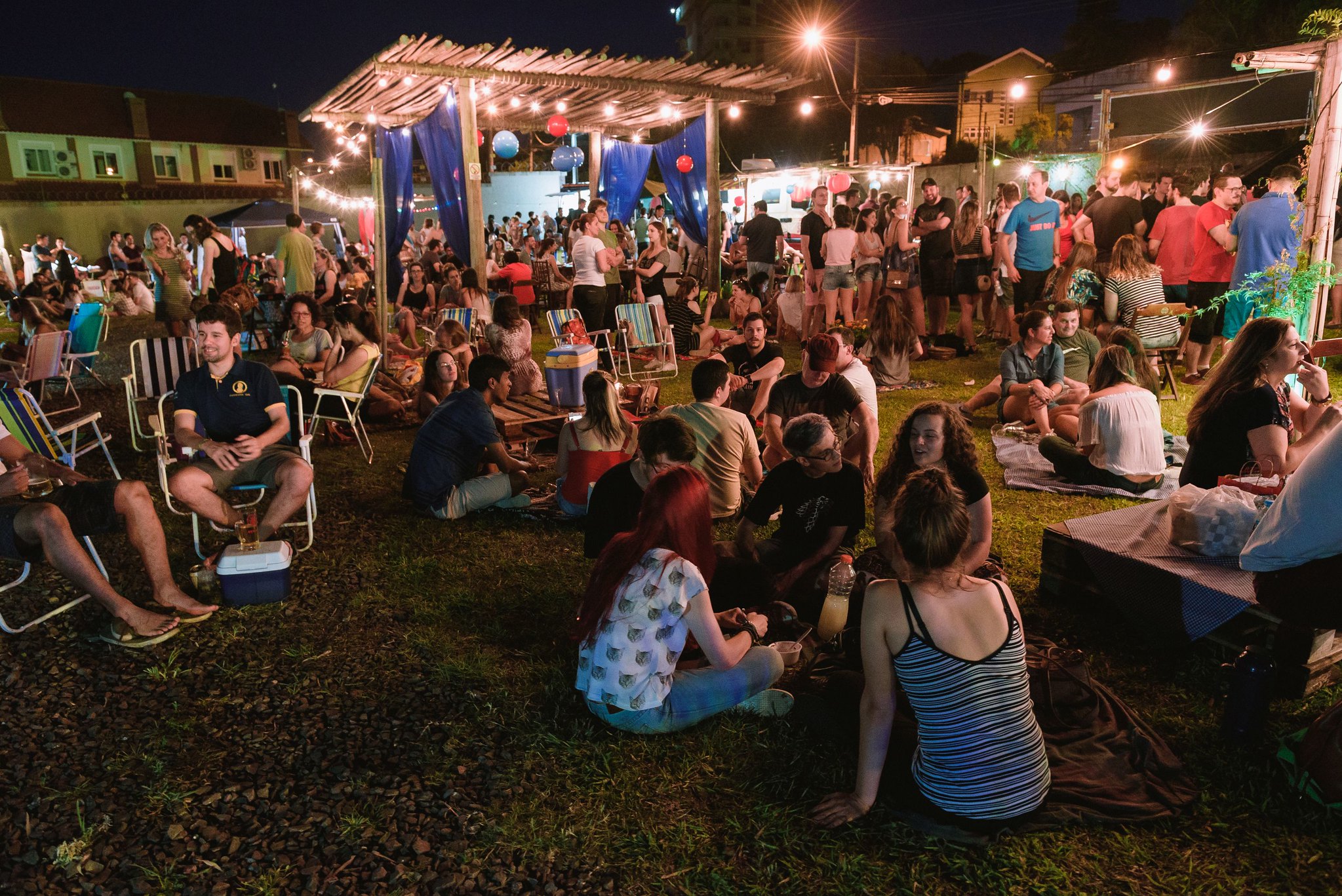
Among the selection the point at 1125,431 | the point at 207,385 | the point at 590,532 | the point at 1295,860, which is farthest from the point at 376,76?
the point at 1295,860

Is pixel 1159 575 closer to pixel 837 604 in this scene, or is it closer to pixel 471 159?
pixel 837 604

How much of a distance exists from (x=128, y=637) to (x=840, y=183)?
54.0ft

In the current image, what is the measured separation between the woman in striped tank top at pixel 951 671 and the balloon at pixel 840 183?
54.1 feet

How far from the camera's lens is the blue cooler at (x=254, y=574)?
4.02 m

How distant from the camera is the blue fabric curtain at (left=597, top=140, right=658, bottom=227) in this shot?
1449 cm

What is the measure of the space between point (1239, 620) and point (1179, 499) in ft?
1.71

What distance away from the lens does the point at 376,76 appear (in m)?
10.1

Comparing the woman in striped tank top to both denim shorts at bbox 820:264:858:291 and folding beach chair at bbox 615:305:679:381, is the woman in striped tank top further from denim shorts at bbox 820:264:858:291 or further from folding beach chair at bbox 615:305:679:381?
denim shorts at bbox 820:264:858:291

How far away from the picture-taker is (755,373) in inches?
251

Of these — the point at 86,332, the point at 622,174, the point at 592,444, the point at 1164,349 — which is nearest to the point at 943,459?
the point at 592,444

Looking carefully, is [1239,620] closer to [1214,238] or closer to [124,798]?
[124,798]

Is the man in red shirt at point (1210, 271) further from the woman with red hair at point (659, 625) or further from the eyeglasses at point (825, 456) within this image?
the woman with red hair at point (659, 625)

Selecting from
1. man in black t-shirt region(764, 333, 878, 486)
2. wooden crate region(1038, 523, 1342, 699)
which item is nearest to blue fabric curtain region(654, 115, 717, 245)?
man in black t-shirt region(764, 333, 878, 486)

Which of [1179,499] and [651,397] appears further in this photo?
[651,397]
